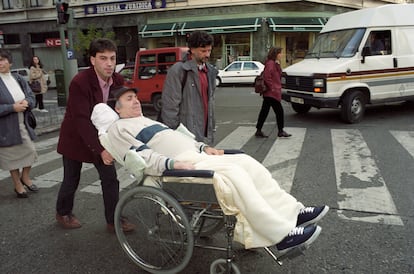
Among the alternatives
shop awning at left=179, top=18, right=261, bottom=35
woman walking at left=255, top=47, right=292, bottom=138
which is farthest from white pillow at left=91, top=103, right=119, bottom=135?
shop awning at left=179, top=18, right=261, bottom=35

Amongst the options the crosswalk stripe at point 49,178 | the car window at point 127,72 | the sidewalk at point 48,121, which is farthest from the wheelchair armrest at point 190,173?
the car window at point 127,72

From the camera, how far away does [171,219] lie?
2795 millimetres

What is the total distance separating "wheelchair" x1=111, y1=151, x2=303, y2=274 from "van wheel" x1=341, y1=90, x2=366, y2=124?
646 centimetres

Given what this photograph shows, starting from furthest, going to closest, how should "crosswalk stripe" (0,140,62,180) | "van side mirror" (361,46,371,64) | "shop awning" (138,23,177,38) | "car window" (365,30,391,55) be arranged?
"shop awning" (138,23,177,38)
"car window" (365,30,391,55)
"van side mirror" (361,46,371,64)
"crosswalk stripe" (0,140,62,180)

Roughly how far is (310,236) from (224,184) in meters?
0.71

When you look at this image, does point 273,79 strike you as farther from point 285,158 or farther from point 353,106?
point 353,106

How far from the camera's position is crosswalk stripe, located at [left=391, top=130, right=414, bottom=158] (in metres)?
6.52

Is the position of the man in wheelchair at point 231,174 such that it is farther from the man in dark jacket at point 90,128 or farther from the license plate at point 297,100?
the license plate at point 297,100

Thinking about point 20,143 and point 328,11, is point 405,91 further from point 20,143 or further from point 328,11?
point 328,11

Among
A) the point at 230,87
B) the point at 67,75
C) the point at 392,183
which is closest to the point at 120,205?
the point at 392,183

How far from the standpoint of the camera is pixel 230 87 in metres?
19.8

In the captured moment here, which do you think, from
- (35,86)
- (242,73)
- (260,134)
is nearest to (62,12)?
(35,86)

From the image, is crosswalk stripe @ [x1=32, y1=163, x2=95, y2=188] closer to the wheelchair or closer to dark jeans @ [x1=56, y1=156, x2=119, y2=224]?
dark jeans @ [x1=56, y1=156, x2=119, y2=224]

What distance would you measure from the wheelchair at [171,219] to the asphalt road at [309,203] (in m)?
0.22
